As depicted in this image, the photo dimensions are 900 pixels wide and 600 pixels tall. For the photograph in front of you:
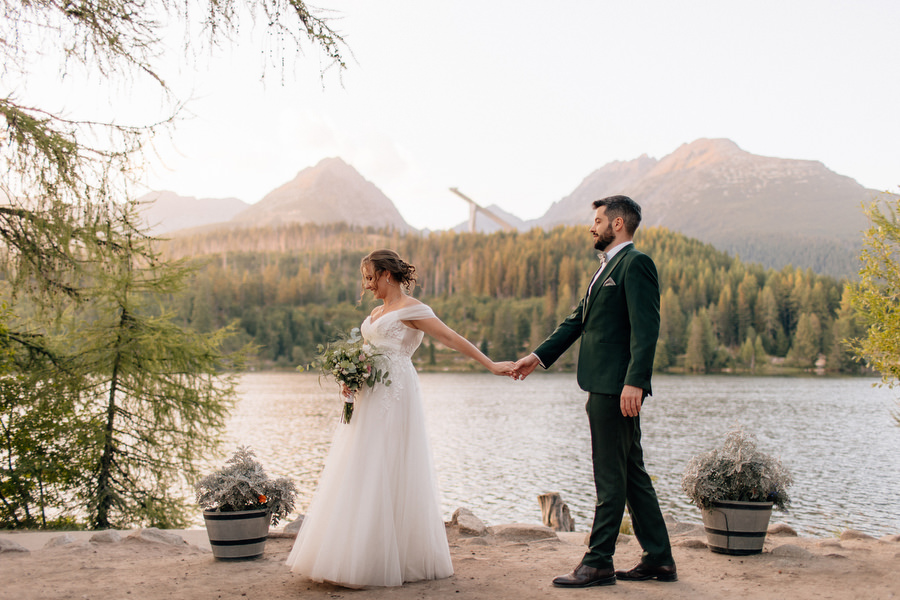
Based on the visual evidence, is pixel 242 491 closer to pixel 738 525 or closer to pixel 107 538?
pixel 107 538

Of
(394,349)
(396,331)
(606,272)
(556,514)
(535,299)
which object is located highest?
(535,299)

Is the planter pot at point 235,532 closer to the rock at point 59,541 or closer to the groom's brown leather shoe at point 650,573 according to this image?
the rock at point 59,541

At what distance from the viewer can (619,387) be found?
15.3 feet

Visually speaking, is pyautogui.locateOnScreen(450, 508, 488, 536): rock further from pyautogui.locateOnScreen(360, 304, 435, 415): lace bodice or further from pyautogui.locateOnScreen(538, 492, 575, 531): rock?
pyautogui.locateOnScreen(538, 492, 575, 531): rock

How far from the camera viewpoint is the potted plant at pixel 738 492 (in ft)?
17.8

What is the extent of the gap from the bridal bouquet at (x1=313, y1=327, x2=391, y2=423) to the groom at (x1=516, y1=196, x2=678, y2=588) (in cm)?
151

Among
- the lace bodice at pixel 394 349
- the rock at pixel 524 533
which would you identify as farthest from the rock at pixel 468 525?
the lace bodice at pixel 394 349

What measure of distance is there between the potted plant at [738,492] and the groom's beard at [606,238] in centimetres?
188

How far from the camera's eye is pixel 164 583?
16.0ft

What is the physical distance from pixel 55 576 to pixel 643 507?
4314 millimetres

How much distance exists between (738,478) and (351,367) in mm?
3168

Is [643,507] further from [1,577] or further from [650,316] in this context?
[1,577]

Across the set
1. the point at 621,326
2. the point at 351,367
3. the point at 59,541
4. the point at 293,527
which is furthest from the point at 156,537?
the point at 621,326

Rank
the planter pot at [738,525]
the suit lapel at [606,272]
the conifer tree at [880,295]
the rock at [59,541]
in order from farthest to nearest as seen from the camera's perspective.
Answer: the conifer tree at [880,295] < the rock at [59,541] < the planter pot at [738,525] < the suit lapel at [606,272]
